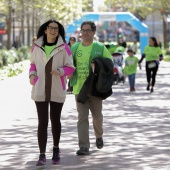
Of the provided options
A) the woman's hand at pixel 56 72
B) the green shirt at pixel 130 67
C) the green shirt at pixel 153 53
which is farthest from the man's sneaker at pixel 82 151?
the green shirt at pixel 130 67

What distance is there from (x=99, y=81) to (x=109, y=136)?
2345 millimetres

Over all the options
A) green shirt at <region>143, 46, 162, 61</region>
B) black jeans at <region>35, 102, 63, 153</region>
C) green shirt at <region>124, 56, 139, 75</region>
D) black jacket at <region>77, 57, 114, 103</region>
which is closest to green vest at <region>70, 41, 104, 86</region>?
black jacket at <region>77, 57, 114, 103</region>

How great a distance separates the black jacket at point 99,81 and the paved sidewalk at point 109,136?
78 centimetres

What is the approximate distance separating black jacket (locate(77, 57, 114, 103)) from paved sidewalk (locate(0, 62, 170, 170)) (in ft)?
2.55

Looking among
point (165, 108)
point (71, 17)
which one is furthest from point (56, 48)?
point (71, 17)

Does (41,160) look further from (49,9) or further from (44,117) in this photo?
(49,9)

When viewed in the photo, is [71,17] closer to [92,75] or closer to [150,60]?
[150,60]

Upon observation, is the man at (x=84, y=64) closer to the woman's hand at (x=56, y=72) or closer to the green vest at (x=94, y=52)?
the green vest at (x=94, y=52)

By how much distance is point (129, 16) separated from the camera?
6700 cm

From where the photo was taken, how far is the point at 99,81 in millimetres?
10102

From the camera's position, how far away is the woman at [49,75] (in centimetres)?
911

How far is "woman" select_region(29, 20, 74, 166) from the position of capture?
29.9 ft

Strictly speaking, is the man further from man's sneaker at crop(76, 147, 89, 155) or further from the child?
the child

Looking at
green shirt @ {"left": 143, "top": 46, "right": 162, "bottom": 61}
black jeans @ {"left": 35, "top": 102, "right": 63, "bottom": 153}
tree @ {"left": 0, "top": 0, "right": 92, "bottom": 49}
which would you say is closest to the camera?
black jeans @ {"left": 35, "top": 102, "right": 63, "bottom": 153}
